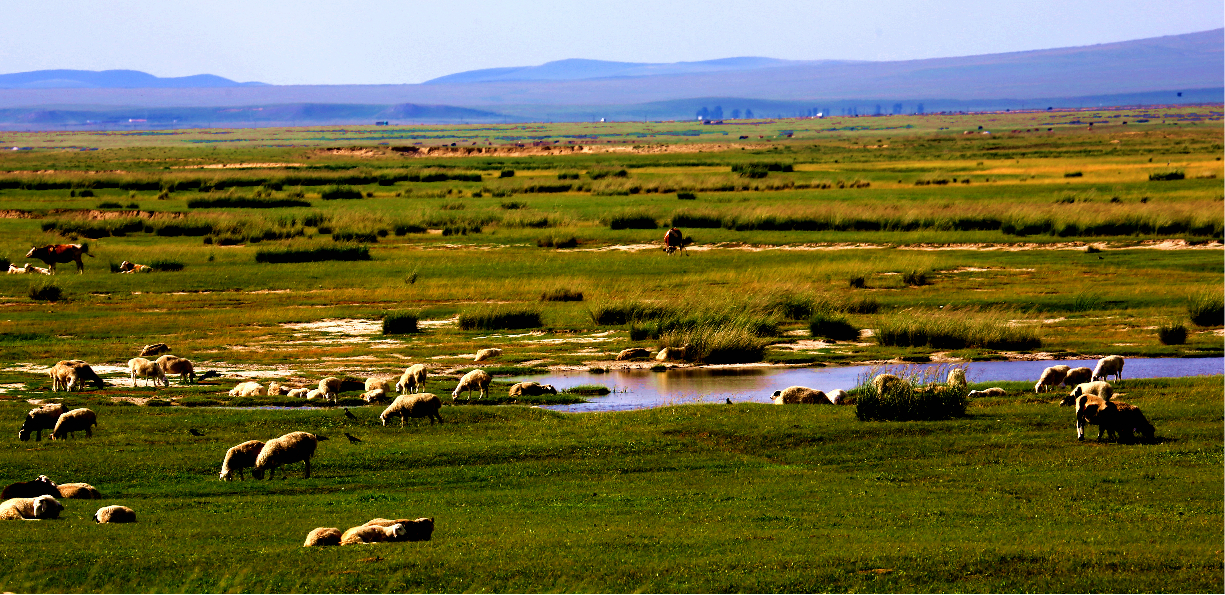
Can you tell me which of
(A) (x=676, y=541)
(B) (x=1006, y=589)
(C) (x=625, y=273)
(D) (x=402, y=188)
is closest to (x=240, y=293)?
(C) (x=625, y=273)

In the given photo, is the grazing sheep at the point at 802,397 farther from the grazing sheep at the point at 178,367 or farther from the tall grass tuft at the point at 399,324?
the tall grass tuft at the point at 399,324

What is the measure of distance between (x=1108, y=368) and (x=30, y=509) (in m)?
18.6

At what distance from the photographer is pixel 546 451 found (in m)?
17.6

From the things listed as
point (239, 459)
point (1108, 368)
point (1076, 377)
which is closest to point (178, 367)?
point (239, 459)

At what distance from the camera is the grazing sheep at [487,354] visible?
89.8 feet

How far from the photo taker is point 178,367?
80.7 ft

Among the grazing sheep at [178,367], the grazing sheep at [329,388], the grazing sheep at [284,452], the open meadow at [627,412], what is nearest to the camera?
the open meadow at [627,412]

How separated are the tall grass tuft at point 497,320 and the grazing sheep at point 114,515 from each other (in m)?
18.6

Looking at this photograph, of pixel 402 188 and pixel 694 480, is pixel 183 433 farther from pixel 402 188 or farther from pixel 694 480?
pixel 402 188

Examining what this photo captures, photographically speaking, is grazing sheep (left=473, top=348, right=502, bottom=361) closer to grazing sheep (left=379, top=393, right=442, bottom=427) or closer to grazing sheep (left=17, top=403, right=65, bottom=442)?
grazing sheep (left=379, top=393, right=442, bottom=427)

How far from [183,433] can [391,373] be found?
709cm

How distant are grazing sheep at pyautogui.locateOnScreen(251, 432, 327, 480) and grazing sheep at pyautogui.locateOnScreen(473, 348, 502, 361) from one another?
1117 centimetres

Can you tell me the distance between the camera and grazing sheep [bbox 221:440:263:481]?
15945 millimetres

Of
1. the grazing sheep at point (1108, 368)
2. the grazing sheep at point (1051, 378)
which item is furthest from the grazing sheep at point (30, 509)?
the grazing sheep at point (1108, 368)
